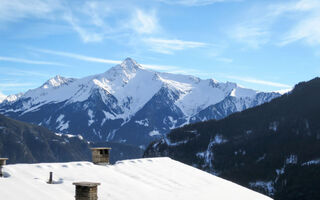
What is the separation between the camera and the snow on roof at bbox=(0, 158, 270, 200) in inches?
1382

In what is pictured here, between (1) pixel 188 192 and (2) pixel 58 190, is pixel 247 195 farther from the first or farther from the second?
(2) pixel 58 190

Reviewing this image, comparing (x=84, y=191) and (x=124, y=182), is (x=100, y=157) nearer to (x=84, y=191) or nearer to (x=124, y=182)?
(x=124, y=182)

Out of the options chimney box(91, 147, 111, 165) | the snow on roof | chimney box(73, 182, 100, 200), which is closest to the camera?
chimney box(73, 182, 100, 200)

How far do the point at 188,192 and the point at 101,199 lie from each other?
451 inches

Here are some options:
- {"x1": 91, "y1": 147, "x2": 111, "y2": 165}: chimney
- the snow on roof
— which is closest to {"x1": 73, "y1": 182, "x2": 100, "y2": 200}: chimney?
the snow on roof

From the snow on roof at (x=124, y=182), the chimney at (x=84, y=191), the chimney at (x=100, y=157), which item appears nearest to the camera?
the chimney at (x=84, y=191)

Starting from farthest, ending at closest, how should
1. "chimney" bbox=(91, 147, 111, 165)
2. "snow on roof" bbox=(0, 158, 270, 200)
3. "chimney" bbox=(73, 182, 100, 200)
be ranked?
"chimney" bbox=(91, 147, 111, 165), "snow on roof" bbox=(0, 158, 270, 200), "chimney" bbox=(73, 182, 100, 200)

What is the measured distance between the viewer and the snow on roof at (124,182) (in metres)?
35.1

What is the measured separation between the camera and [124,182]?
4234cm

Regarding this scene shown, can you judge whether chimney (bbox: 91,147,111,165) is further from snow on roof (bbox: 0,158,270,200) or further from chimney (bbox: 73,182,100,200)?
chimney (bbox: 73,182,100,200)

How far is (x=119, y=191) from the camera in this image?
39.1m

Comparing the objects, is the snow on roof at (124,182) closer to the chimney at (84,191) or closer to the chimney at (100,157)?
the chimney at (84,191)

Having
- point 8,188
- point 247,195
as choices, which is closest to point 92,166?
point 8,188

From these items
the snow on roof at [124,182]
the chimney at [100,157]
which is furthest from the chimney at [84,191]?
the chimney at [100,157]
